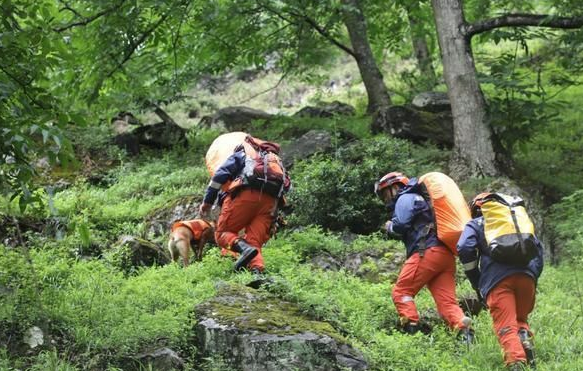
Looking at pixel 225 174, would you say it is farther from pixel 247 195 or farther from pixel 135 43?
pixel 135 43

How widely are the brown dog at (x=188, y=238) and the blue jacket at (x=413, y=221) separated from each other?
2620mm

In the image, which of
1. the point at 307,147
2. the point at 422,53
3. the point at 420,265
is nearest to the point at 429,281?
the point at 420,265

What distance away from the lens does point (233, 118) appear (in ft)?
57.4

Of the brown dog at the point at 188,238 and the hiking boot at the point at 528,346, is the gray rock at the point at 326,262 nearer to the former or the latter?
the brown dog at the point at 188,238

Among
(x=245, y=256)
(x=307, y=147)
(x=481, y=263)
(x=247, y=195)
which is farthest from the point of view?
(x=307, y=147)

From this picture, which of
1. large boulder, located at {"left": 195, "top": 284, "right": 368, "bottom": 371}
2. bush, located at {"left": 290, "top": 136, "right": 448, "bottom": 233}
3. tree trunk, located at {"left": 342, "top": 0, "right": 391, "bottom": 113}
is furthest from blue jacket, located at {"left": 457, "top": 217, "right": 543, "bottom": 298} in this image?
tree trunk, located at {"left": 342, "top": 0, "right": 391, "bottom": 113}

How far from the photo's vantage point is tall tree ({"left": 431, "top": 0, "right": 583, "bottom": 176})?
37.2 ft

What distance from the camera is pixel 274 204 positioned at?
8250 millimetres

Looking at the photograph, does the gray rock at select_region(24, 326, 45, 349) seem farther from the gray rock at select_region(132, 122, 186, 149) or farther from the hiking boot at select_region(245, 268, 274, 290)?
the gray rock at select_region(132, 122, 186, 149)

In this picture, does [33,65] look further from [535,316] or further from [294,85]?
[294,85]

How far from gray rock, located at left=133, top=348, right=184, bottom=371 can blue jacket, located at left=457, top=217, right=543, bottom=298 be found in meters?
2.81

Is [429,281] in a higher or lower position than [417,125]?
lower

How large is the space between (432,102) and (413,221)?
308 inches

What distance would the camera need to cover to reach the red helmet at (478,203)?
6438 mm
